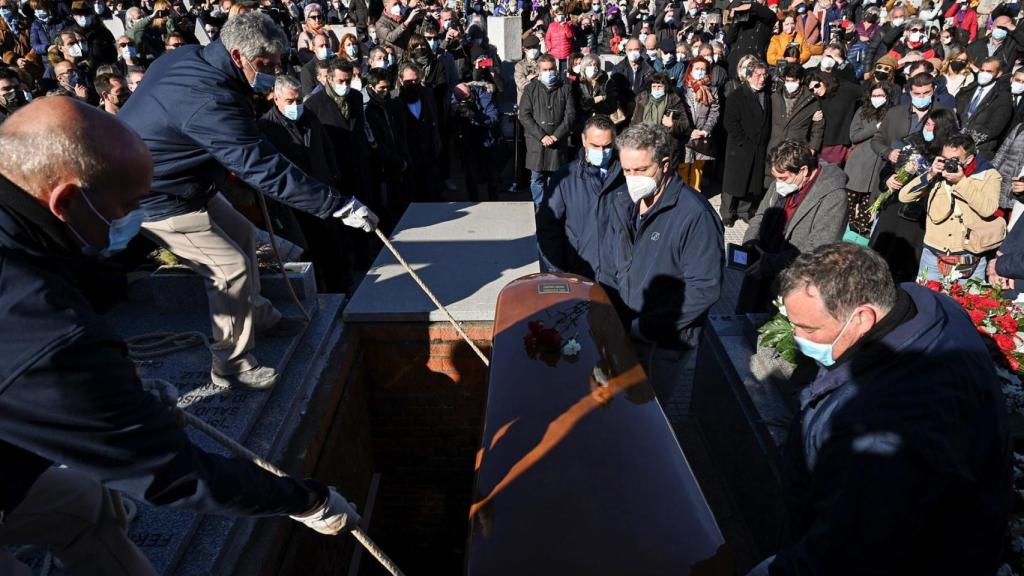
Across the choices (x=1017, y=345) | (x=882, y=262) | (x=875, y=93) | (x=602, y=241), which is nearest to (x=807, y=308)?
(x=882, y=262)

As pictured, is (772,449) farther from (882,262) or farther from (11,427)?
(11,427)

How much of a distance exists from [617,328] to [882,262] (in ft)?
4.05

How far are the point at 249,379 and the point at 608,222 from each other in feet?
7.09

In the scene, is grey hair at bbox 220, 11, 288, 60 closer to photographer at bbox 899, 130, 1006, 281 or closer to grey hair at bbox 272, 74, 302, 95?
grey hair at bbox 272, 74, 302, 95

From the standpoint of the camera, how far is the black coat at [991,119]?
6707 mm

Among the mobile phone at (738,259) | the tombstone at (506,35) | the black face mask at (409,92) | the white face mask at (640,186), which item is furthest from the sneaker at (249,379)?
the tombstone at (506,35)

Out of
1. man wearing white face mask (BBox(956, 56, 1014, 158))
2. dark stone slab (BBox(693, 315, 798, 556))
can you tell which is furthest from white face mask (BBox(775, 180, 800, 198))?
man wearing white face mask (BBox(956, 56, 1014, 158))

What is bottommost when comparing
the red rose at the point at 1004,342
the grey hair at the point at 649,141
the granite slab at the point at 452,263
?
the granite slab at the point at 452,263

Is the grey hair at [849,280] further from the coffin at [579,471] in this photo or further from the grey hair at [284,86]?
the grey hair at [284,86]

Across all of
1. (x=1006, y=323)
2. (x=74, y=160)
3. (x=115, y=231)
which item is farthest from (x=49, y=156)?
(x=1006, y=323)

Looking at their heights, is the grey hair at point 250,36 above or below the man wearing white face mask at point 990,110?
above

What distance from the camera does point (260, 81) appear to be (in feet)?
9.93

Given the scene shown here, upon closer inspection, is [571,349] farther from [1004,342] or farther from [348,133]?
[348,133]

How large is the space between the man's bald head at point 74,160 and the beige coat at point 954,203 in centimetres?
533
